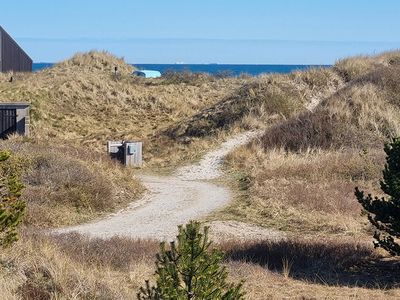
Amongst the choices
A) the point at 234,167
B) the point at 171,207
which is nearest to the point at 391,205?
the point at 171,207

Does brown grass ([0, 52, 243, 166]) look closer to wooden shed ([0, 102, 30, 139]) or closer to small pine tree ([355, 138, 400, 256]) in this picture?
wooden shed ([0, 102, 30, 139])

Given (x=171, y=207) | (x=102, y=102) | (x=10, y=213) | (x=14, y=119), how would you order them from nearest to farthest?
(x=10, y=213)
(x=171, y=207)
(x=14, y=119)
(x=102, y=102)

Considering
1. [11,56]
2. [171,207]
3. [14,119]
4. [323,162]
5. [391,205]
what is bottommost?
[171,207]

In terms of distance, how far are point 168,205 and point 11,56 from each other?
3529cm

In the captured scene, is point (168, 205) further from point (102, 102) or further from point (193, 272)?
point (102, 102)

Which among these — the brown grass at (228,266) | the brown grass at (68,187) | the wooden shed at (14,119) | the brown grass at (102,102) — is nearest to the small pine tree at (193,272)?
the brown grass at (228,266)

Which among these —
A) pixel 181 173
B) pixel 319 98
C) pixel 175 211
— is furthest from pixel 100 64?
pixel 175 211

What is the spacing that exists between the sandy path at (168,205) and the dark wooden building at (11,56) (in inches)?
1068

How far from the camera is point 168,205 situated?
1897cm

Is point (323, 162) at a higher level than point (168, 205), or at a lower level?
higher

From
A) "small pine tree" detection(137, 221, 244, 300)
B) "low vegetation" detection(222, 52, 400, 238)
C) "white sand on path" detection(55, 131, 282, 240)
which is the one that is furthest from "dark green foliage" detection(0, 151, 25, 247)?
"low vegetation" detection(222, 52, 400, 238)

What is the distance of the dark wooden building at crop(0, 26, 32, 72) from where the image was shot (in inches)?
1919

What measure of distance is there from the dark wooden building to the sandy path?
2712 cm

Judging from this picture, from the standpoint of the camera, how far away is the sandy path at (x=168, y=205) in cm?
1571
